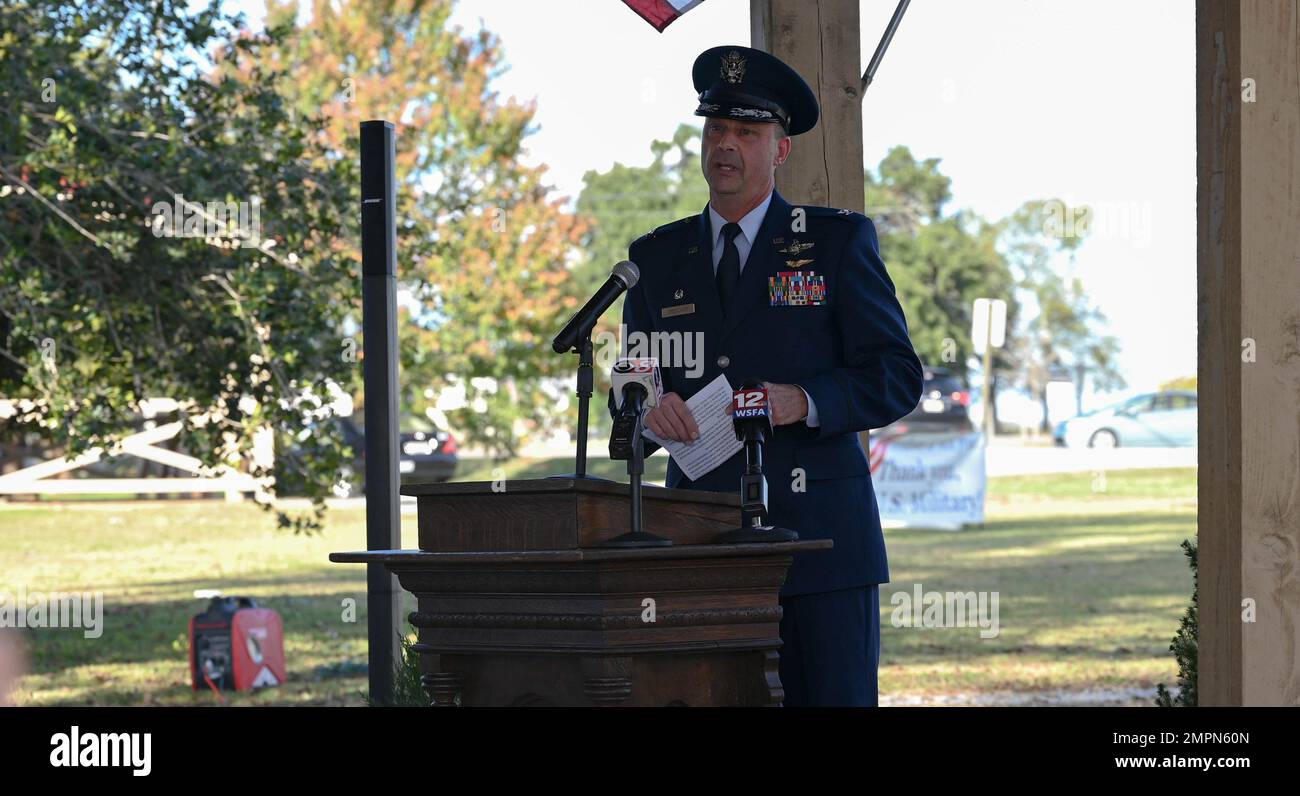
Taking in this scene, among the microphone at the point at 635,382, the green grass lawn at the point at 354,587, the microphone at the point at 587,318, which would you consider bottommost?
the green grass lawn at the point at 354,587

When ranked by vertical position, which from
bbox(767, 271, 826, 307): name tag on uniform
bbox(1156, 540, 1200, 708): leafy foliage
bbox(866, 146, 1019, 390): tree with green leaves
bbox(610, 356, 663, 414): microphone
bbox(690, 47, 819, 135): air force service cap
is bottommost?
bbox(1156, 540, 1200, 708): leafy foliage

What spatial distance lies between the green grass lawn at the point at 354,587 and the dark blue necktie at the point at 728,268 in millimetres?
6608

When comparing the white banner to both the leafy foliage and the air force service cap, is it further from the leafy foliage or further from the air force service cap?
the air force service cap

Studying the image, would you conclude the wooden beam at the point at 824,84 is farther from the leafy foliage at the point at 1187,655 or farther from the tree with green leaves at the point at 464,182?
the tree with green leaves at the point at 464,182

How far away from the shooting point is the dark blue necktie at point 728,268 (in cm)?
379

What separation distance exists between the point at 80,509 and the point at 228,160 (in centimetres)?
2020

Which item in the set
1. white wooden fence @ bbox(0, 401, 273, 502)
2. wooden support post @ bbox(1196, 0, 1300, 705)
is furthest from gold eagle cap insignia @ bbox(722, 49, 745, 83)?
white wooden fence @ bbox(0, 401, 273, 502)

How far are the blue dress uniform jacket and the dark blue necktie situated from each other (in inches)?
0.9

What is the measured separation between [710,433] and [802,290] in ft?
1.25

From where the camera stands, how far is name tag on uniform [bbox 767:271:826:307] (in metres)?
3.70

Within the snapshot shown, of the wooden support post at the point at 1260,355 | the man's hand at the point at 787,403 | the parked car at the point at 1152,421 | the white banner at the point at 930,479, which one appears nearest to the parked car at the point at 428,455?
the white banner at the point at 930,479

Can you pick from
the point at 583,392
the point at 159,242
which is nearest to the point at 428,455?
the point at 159,242

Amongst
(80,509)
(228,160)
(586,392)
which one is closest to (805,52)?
(586,392)
